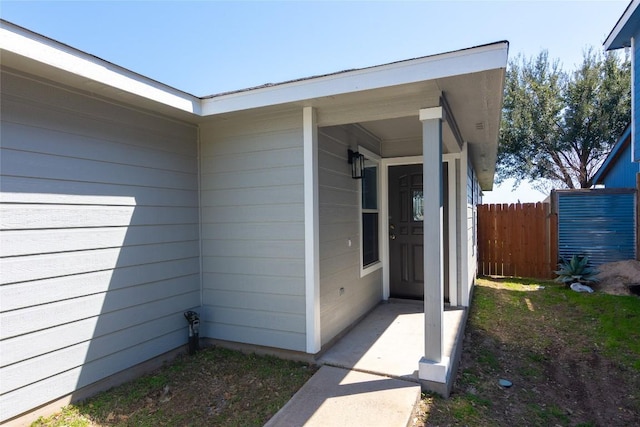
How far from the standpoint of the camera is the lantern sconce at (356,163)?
3958 mm

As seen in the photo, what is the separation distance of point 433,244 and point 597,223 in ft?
21.2

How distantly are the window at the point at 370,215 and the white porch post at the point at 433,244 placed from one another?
5.37 feet

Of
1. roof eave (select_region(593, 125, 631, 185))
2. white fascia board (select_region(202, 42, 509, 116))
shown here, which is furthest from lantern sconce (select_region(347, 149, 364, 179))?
roof eave (select_region(593, 125, 631, 185))

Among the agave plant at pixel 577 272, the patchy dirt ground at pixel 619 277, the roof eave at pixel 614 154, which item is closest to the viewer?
the patchy dirt ground at pixel 619 277

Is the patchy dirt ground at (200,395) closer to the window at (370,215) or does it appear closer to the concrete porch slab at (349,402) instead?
the concrete porch slab at (349,402)

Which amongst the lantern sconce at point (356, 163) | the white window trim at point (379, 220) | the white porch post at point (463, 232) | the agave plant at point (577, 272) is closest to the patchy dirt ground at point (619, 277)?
the agave plant at point (577, 272)

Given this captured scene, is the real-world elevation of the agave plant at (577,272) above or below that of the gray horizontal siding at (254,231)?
below

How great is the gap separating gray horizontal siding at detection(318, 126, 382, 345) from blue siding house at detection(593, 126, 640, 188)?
6901 millimetres

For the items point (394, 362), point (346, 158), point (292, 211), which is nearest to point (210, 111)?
point (292, 211)

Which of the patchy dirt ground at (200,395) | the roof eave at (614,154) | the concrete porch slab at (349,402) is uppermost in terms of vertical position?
the roof eave at (614,154)

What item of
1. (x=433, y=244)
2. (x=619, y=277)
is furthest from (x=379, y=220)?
(x=619, y=277)

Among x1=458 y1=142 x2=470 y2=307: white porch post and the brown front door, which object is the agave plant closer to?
x1=458 y1=142 x2=470 y2=307: white porch post

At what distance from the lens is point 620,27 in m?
5.96

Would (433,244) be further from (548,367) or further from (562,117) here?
(562,117)
